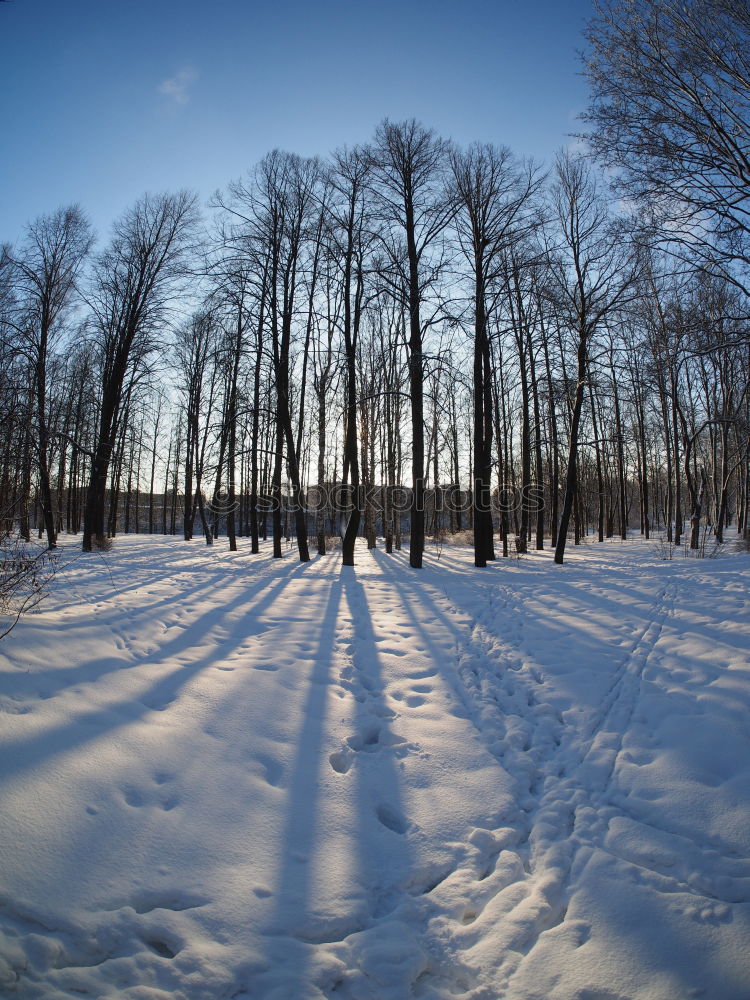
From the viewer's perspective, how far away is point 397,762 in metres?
3.34

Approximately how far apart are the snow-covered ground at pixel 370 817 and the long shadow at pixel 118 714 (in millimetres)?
23

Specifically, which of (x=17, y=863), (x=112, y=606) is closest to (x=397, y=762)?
(x=17, y=863)

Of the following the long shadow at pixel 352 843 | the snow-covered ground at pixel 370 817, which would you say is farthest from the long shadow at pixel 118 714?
the long shadow at pixel 352 843

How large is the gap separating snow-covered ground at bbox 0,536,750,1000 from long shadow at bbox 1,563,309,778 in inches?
0.9

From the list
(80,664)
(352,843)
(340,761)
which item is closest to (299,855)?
(352,843)

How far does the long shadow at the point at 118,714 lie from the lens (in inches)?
108

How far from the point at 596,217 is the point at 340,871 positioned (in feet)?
53.9

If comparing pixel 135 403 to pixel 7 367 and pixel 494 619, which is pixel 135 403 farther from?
pixel 494 619

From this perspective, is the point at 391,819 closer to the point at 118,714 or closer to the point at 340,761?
the point at 340,761

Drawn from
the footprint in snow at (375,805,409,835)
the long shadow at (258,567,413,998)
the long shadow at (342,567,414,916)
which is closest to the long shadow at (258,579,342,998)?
the long shadow at (258,567,413,998)

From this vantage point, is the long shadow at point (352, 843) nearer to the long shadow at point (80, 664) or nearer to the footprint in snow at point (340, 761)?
the footprint in snow at point (340, 761)

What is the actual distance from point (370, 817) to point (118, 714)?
216cm

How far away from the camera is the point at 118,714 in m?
3.44

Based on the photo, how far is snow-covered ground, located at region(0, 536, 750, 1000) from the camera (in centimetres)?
190
